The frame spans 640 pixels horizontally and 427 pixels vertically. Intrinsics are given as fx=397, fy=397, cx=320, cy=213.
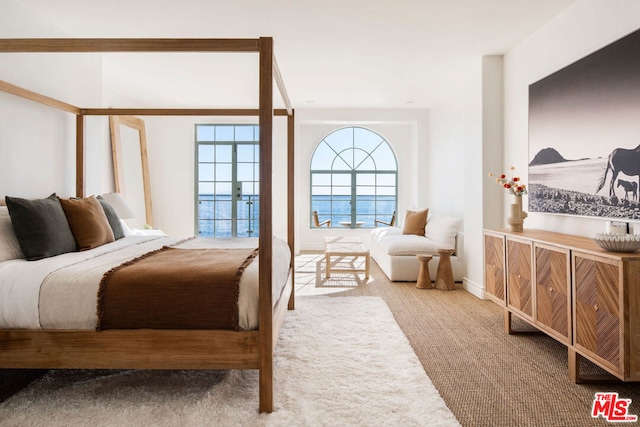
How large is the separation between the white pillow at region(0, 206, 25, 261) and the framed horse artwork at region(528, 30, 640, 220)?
3.94 m

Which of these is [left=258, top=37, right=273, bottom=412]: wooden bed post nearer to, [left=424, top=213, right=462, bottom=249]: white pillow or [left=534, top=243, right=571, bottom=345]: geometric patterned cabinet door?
[left=534, top=243, right=571, bottom=345]: geometric patterned cabinet door

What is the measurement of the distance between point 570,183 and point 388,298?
2.11 meters

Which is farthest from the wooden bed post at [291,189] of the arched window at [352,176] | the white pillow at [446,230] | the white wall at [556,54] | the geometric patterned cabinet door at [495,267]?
the arched window at [352,176]

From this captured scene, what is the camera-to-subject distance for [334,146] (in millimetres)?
8328

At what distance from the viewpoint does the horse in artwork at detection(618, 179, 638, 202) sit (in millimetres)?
2533

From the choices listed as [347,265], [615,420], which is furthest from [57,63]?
[615,420]

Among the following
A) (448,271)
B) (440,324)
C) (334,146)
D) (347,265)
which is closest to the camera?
(440,324)

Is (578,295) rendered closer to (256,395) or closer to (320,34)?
(256,395)

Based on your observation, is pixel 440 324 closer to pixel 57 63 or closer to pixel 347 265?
pixel 347 265

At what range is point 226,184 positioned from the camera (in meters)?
7.80

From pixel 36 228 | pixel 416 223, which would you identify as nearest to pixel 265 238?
pixel 36 228

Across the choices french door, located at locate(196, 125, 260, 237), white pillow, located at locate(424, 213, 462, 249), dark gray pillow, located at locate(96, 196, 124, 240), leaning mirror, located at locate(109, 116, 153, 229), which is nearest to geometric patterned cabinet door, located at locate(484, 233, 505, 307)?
white pillow, located at locate(424, 213, 462, 249)

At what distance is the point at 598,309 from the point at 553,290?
0.41m

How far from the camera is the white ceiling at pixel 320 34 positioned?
3.33 metres
